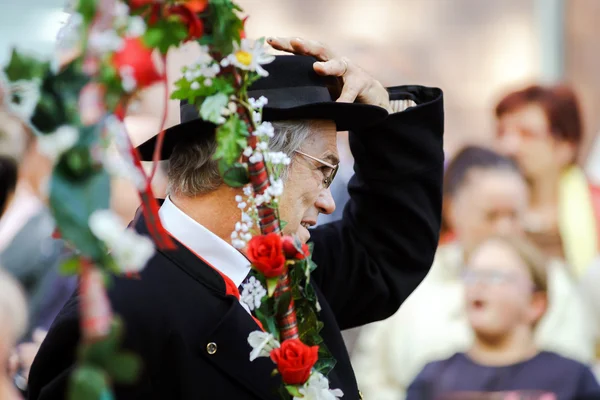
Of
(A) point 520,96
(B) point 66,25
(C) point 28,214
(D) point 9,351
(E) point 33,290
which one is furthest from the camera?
(A) point 520,96

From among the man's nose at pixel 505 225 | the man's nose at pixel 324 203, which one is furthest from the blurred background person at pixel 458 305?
the man's nose at pixel 324 203

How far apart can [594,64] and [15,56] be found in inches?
287

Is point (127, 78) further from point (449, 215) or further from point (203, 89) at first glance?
point (449, 215)

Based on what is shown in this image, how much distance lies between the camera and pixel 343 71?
2.56 m

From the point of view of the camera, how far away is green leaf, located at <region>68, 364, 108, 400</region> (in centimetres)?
123

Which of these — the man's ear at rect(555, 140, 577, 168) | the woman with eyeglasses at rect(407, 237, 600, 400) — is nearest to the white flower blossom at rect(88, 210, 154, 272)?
the woman with eyeglasses at rect(407, 237, 600, 400)

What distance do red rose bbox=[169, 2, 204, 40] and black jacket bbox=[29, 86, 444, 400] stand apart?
30.1 inches

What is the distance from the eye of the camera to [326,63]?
2.49 metres

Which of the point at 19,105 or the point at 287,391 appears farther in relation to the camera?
the point at 287,391

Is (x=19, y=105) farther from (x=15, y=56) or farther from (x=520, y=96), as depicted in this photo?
(x=520, y=96)

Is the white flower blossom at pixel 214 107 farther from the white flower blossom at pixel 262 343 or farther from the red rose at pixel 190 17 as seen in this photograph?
the white flower blossom at pixel 262 343

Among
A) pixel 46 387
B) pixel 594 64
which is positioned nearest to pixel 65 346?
pixel 46 387

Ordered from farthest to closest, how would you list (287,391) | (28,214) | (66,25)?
1. (28,214)
2. (287,391)
3. (66,25)

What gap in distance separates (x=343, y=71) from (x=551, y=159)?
114 inches
